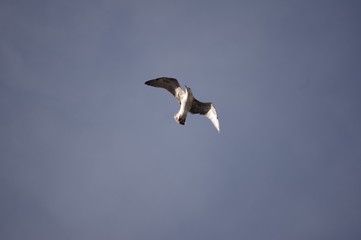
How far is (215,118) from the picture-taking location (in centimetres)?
1831

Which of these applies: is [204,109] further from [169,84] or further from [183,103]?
[169,84]

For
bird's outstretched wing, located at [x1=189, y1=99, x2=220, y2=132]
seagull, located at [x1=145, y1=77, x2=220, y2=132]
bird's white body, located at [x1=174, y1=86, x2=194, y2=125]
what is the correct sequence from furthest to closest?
bird's outstretched wing, located at [x1=189, y1=99, x2=220, y2=132] → seagull, located at [x1=145, y1=77, x2=220, y2=132] → bird's white body, located at [x1=174, y1=86, x2=194, y2=125]

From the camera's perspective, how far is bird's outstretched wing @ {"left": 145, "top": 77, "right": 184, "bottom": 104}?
59.6ft

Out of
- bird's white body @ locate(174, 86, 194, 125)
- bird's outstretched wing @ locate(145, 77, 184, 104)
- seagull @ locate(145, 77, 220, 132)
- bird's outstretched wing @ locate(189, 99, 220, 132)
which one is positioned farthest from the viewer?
bird's outstretched wing @ locate(189, 99, 220, 132)

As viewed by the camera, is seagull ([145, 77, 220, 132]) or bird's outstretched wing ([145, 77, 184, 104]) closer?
seagull ([145, 77, 220, 132])

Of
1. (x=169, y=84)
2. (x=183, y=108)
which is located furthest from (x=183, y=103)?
(x=169, y=84)

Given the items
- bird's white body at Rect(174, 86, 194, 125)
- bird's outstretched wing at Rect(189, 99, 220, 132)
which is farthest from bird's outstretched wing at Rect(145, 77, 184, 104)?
bird's outstretched wing at Rect(189, 99, 220, 132)

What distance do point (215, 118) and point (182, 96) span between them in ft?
7.77

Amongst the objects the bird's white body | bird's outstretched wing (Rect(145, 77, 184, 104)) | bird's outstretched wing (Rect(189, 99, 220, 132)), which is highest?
bird's outstretched wing (Rect(145, 77, 184, 104))

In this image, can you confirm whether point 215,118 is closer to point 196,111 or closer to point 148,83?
point 196,111

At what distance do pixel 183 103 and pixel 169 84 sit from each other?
1.64 meters

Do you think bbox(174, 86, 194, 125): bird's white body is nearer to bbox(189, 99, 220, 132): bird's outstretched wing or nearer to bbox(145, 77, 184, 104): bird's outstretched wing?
bbox(145, 77, 184, 104): bird's outstretched wing

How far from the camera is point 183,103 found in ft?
58.0

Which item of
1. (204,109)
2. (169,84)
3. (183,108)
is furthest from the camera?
(204,109)
